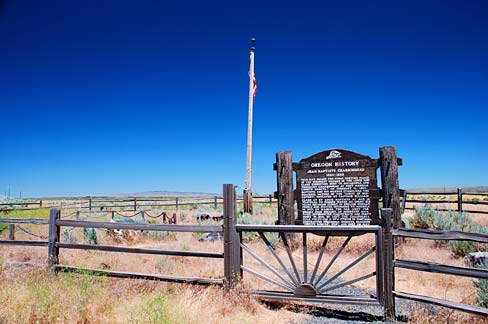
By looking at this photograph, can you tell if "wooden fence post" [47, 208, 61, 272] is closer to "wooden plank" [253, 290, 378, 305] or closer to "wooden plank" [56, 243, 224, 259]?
"wooden plank" [56, 243, 224, 259]

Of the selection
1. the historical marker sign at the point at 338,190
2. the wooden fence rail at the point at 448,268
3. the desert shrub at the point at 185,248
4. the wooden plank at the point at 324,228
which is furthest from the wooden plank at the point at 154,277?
the historical marker sign at the point at 338,190

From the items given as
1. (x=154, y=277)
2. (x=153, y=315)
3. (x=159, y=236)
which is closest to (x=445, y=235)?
(x=153, y=315)

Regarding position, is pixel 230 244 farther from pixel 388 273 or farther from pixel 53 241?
pixel 53 241

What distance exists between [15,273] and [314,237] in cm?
806

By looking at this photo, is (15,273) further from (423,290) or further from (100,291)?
(423,290)

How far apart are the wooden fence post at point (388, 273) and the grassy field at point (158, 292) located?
340 millimetres

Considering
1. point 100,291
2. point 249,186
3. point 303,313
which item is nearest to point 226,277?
point 303,313

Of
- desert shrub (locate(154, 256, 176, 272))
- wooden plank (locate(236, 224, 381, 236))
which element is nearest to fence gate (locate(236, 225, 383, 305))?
wooden plank (locate(236, 224, 381, 236))

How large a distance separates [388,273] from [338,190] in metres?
4.46

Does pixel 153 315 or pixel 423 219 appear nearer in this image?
pixel 153 315

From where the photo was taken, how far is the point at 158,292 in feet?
18.7

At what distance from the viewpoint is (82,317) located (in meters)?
4.23

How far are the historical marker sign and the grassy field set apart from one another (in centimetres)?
109

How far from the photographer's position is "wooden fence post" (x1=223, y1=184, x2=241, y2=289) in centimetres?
581
